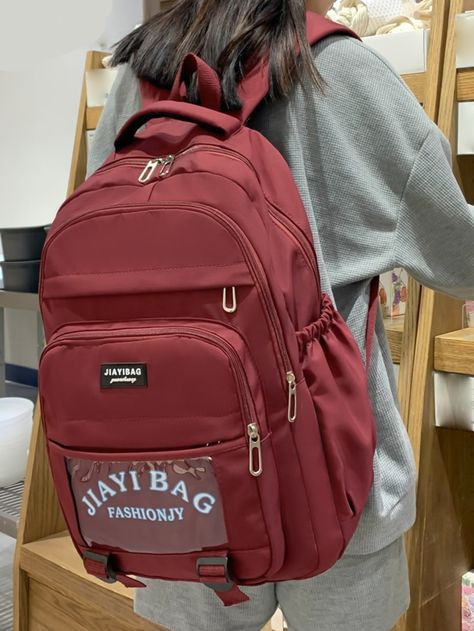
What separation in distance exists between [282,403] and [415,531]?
59 cm

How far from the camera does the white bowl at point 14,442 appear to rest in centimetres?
180

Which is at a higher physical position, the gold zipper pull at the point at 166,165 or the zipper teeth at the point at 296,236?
the gold zipper pull at the point at 166,165

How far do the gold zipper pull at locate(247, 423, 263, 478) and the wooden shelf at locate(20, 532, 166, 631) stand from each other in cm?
84

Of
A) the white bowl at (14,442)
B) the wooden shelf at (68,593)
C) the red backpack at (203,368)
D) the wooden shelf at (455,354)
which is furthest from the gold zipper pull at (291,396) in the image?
the white bowl at (14,442)

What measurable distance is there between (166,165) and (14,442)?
4.26ft

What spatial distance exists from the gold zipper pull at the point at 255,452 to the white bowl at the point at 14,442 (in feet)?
4.27

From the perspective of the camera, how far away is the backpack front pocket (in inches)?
25.0

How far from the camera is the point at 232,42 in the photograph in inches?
28.3

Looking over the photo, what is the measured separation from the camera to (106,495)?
0.70 metres

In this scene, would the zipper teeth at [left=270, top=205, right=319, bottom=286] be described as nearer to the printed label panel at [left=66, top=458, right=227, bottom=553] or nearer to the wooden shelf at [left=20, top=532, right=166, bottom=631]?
the printed label panel at [left=66, top=458, right=227, bottom=553]

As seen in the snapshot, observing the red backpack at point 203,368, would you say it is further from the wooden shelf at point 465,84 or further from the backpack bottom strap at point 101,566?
the wooden shelf at point 465,84

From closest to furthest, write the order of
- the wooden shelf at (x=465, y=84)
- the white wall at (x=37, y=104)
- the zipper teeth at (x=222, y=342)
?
the zipper teeth at (x=222, y=342) < the wooden shelf at (x=465, y=84) < the white wall at (x=37, y=104)

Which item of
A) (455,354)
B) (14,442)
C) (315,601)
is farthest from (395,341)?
(14,442)

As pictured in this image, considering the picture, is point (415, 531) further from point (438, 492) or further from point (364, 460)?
point (364, 460)
